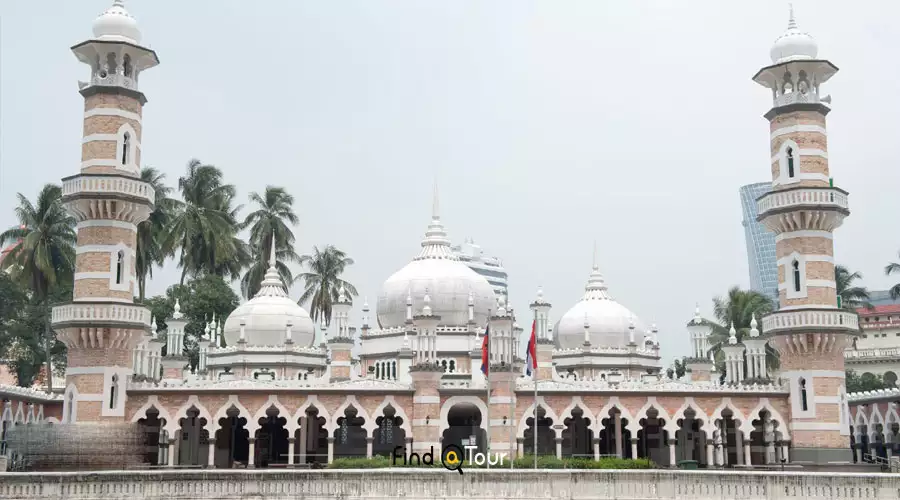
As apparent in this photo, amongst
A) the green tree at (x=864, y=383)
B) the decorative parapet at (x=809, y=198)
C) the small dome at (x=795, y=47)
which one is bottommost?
the green tree at (x=864, y=383)

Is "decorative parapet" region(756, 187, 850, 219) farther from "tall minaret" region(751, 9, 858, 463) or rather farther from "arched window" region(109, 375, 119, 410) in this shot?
"arched window" region(109, 375, 119, 410)

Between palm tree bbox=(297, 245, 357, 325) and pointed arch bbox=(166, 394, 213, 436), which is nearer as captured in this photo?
pointed arch bbox=(166, 394, 213, 436)

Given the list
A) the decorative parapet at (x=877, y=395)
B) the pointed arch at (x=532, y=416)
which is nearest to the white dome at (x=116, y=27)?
the pointed arch at (x=532, y=416)

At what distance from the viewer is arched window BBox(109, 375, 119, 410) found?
4316 cm

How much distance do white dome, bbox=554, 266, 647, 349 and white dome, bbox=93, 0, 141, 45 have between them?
29671mm

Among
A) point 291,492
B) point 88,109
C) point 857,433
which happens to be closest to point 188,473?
point 291,492

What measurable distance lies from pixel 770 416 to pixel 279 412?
21304 mm

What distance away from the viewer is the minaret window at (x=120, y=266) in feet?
144

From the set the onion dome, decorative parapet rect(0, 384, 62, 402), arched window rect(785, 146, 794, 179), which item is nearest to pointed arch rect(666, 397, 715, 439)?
arched window rect(785, 146, 794, 179)

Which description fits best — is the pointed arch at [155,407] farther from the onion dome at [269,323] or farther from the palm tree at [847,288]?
the palm tree at [847,288]

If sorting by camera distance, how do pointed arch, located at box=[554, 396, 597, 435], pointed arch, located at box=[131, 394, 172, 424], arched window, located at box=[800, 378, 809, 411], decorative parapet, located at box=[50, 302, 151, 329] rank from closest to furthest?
decorative parapet, located at box=[50, 302, 151, 329] < pointed arch, located at box=[131, 394, 172, 424] < arched window, located at box=[800, 378, 809, 411] < pointed arch, located at box=[554, 396, 597, 435]

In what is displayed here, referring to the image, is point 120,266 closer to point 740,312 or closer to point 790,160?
point 790,160

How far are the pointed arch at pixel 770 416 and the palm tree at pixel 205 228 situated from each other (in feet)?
117

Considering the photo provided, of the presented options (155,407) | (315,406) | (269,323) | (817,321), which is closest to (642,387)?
(817,321)
